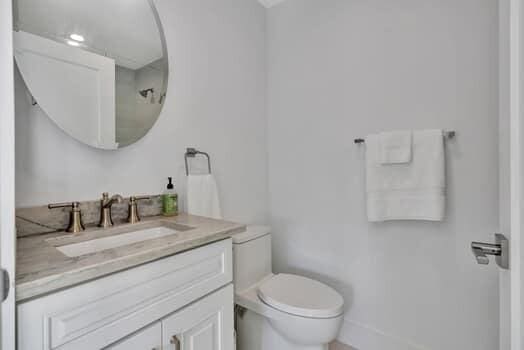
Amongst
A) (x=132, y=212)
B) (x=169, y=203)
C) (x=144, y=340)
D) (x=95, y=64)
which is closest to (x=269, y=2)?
(x=95, y=64)

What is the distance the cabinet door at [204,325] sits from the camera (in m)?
0.80

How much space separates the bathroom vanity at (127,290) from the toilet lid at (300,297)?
33 cm

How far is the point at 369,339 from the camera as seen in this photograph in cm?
159

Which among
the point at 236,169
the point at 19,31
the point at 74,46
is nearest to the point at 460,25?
the point at 236,169

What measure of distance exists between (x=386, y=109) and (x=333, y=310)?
1.17 m

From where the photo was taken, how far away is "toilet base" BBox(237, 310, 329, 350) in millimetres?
1360

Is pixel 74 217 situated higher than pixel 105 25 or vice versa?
pixel 105 25

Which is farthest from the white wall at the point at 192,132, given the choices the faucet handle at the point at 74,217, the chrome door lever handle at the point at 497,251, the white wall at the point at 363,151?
the chrome door lever handle at the point at 497,251

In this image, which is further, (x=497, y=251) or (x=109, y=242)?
(x=109, y=242)

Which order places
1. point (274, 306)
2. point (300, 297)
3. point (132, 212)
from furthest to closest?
point (300, 297) < point (274, 306) < point (132, 212)

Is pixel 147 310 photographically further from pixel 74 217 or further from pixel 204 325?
pixel 74 217

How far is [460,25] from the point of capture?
130cm
